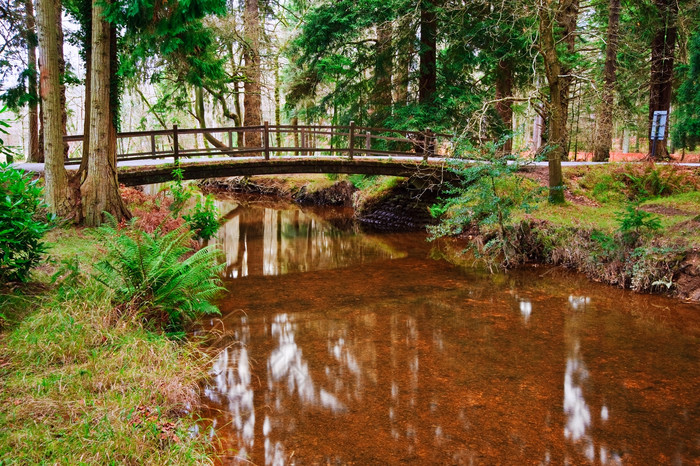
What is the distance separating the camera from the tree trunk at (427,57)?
16438 mm

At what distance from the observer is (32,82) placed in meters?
12.5

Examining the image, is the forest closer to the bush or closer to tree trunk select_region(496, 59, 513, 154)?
tree trunk select_region(496, 59, 513, 154)

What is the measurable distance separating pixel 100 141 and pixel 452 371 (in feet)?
24.1

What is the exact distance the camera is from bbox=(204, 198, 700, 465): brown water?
15.2ft

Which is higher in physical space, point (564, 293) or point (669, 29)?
point (669, 29)

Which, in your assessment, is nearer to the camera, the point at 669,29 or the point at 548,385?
the point at 548,385

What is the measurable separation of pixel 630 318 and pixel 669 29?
41.0 feet

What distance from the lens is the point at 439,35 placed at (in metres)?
16.6

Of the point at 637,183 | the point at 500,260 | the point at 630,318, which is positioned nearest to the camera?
the point at 630,318

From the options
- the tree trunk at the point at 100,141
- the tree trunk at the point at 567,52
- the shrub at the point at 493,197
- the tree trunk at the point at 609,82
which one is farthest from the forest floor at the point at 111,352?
the tree trunk at the point at 609,82

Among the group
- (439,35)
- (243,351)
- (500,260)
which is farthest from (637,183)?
(243,351)

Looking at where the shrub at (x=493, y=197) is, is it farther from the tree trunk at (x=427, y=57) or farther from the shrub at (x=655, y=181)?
the tree trunk at (x=427, y=57)

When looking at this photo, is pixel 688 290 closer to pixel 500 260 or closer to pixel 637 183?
pixel 500 260

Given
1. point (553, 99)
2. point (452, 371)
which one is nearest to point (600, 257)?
point (553, 99)
